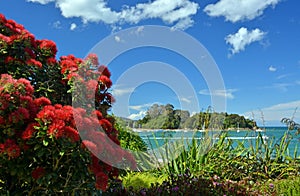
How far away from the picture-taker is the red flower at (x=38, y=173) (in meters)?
2.88

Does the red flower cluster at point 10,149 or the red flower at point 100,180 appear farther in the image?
the red flower at point 100,180

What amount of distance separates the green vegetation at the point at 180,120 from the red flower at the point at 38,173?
4.32 meters

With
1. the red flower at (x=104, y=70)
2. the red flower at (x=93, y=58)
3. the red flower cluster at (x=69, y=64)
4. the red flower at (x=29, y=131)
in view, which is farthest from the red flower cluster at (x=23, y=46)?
the red flower at (x=29, y=131)

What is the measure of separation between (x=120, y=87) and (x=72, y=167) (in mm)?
2030

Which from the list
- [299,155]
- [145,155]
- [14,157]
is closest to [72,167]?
[14,157]

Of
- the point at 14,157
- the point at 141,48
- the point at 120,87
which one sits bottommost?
the point at 14,157

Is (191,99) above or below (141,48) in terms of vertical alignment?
below

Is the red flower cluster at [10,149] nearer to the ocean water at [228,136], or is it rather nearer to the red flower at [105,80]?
the red flower at [105,80]

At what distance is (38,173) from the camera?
2879 millimetres

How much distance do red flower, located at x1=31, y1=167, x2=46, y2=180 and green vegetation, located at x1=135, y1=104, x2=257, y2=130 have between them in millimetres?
4320

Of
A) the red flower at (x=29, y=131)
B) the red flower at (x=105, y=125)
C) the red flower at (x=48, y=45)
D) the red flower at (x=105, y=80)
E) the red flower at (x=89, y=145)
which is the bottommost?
the red flower at (x=89, y=145)

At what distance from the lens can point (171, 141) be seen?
696 centimetres

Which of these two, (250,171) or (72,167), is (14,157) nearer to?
(72,167)

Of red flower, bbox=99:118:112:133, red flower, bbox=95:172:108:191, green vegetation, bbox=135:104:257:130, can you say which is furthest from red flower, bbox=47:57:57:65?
green vegetation, bbox=135:104:257:130
